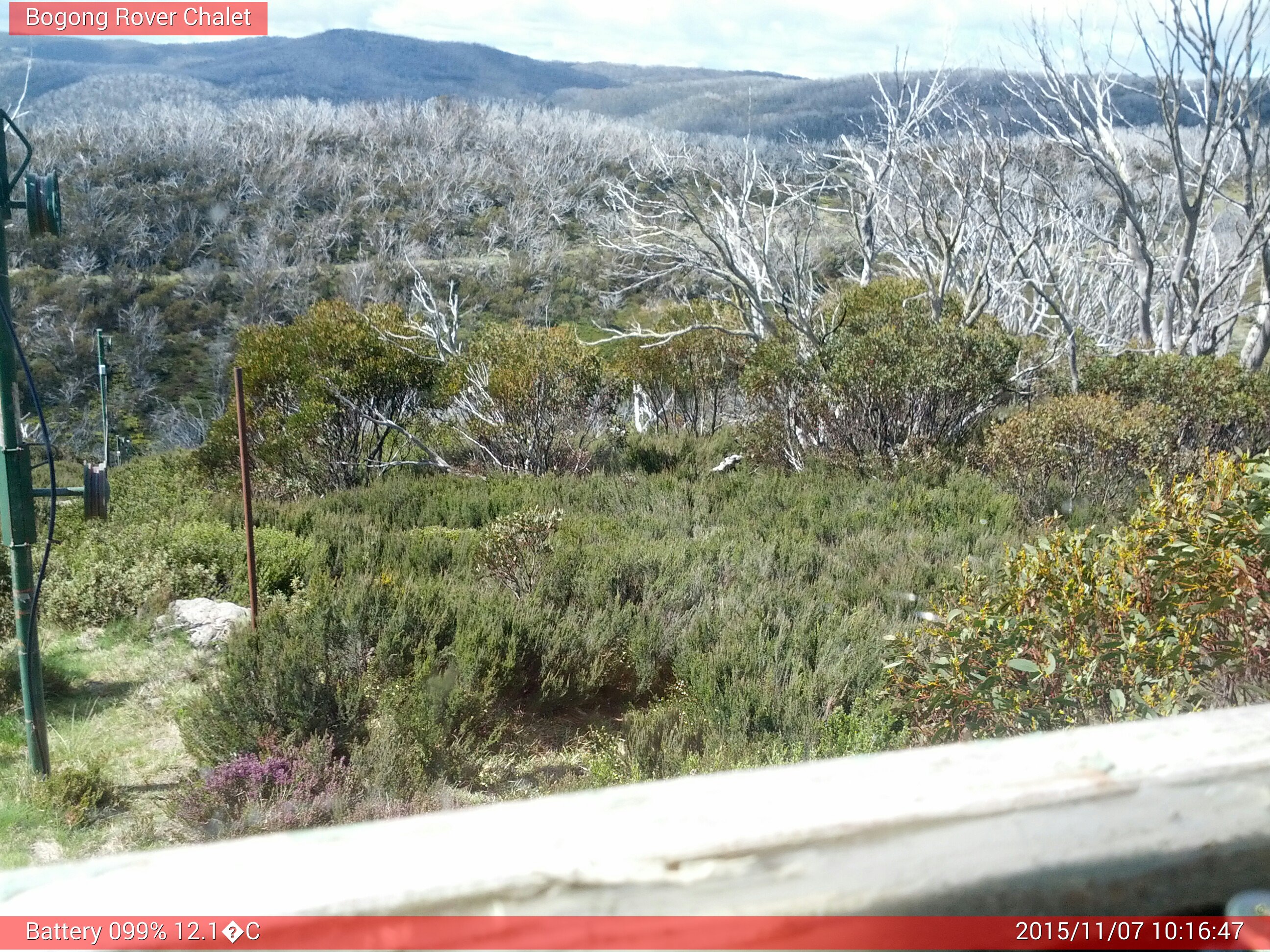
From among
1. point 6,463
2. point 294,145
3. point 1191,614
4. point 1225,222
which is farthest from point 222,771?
point 294,145

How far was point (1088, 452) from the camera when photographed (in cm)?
785

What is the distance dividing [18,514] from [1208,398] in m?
8.37

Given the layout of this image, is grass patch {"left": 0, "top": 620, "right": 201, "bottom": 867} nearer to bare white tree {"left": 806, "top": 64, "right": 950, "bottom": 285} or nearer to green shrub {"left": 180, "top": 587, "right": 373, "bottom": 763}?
green shrub {"left": 180, "top": 587, "right": 373, "bottom": 763}

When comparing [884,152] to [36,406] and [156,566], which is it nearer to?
[156,566]

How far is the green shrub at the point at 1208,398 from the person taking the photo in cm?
823

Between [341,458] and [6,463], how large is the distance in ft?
26.6

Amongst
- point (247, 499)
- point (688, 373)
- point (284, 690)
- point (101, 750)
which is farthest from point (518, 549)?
point (688, 373)

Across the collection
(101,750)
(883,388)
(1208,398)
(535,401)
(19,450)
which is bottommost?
(101,750)

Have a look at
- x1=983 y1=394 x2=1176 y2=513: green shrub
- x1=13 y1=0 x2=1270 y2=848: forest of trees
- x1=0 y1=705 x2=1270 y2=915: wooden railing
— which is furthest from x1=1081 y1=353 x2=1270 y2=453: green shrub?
x1=0 y1=705 x2=1270 y2=915: wooden railing

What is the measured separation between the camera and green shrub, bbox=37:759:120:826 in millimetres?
3572

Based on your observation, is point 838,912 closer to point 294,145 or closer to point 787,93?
point 294,145

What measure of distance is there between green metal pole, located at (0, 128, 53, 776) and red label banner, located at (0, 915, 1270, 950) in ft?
10.9

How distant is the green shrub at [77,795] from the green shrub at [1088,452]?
6.61m

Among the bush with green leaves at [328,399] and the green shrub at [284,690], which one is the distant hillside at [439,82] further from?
the green shrub at [284,690]
